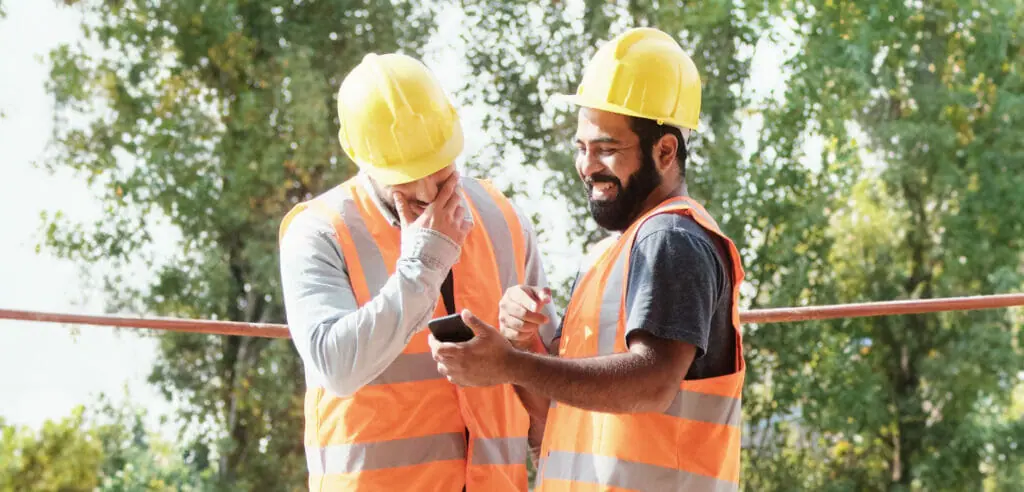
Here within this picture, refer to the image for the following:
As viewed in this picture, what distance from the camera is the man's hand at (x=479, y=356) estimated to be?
6.23ft

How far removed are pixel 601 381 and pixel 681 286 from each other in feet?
0.63

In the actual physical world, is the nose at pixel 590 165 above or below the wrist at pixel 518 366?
above

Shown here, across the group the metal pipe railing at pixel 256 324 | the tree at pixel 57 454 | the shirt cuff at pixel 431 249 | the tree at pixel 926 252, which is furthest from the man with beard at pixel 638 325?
the tree at pixel 57 454

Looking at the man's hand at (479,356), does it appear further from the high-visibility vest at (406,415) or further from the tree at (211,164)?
the tree at (211,164)

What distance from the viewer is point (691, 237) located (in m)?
1.88

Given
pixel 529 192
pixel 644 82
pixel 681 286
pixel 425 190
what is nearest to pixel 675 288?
pixel 681 286

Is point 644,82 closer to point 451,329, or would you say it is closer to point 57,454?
point 451,329

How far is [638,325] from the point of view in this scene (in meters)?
1.84

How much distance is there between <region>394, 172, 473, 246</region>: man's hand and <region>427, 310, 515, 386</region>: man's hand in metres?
0.31

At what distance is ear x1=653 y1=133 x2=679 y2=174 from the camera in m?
2.13

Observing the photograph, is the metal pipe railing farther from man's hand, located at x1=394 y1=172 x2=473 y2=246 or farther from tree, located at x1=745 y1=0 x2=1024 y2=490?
tree, located at x1=745 y1=0 x2=1024 y2=490

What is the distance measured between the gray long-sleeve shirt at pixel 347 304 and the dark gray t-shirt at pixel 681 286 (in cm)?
40

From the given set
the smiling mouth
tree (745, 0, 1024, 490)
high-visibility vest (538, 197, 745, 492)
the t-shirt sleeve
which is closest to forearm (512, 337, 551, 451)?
high-visibility vest (538, 197, 745, 492)

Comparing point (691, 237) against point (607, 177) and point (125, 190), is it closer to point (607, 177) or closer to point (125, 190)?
point (607, 177)
